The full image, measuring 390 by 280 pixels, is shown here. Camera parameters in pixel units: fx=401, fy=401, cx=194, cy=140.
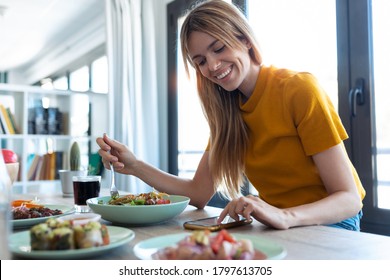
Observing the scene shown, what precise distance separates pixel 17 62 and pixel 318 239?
745 centimetres

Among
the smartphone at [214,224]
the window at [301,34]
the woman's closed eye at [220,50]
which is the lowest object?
the smartphone at [214,224]

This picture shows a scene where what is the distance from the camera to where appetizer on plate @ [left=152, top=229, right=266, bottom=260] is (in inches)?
21.9

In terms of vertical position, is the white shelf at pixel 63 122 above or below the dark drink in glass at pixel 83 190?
above

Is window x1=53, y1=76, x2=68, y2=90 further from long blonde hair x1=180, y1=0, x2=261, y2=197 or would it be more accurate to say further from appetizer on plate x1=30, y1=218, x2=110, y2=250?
appetizer on plate x1=30, y1=218, x2=110, y2=250

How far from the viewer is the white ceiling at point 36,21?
4.20 m

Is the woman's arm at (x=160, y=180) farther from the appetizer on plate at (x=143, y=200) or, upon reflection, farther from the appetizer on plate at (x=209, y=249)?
the appetizer on plate at (x=209, y=249)

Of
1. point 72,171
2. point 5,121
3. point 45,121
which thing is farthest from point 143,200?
point 45,121

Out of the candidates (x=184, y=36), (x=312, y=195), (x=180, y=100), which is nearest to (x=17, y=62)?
(x=180, y=100)

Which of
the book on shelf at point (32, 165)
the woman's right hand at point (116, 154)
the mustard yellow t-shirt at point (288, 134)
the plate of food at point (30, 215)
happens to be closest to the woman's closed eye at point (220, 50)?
the mustard yellow t-shirt at point (288, 134)

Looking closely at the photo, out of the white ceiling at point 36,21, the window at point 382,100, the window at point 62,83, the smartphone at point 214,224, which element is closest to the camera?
the smartphone at point 214,224

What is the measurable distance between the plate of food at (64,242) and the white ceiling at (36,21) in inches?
154

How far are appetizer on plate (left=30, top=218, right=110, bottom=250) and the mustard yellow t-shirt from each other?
647 millimetres

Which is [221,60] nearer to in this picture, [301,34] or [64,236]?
[64,236]
